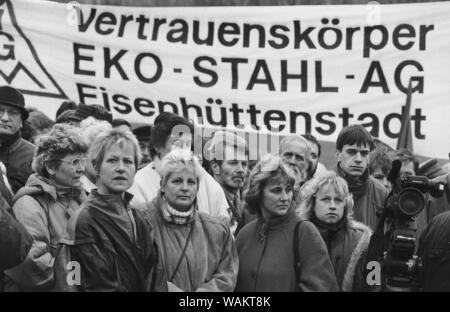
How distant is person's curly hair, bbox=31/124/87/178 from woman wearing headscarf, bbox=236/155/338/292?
100 centimetres

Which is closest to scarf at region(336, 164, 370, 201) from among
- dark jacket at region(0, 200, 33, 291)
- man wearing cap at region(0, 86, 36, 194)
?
man wearing cap at region(0, 86, 36, 194)

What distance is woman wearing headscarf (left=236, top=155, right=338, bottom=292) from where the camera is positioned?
21.3ft

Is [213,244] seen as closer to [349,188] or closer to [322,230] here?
[322,230]

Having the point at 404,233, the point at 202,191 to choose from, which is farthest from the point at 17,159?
the point at 404,233

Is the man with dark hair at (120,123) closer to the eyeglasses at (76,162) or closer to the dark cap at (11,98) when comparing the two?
the dark cap at (11,98)

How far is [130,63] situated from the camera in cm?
909

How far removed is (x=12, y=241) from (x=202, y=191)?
5.74 ft

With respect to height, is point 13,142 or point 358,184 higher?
point 13,142

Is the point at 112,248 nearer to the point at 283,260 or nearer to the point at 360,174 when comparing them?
the point at 283,260

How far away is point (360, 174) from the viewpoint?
7969 mm

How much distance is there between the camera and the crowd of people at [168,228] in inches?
246

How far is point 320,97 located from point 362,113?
0.33 metres

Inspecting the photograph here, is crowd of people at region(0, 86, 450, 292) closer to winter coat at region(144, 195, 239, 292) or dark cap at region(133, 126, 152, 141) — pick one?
winter coat at region(144, 195, 239, 292)

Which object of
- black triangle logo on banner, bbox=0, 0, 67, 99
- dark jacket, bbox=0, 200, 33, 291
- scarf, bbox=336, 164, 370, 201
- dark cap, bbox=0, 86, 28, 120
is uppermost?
black triangle logo on banner, bbox=0, 0, 67, 99
